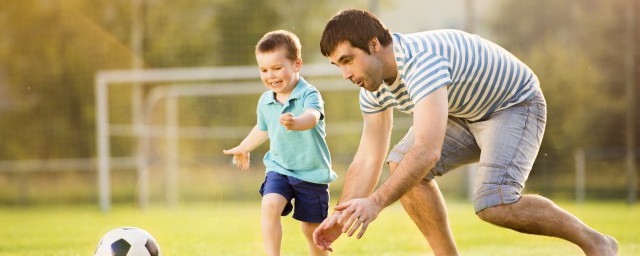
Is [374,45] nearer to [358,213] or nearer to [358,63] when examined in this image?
[358,63]

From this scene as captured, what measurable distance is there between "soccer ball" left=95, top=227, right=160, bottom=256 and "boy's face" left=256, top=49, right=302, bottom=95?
1111 millimetres

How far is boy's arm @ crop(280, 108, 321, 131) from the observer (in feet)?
13.6

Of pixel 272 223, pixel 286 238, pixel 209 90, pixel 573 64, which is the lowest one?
pixel 209 90

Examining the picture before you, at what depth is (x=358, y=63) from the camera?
3.96m

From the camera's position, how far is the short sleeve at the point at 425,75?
149 inches

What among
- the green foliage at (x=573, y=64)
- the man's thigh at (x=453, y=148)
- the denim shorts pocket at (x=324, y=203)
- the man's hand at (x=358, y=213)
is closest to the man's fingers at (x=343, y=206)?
the man's hand at (x=358, y=213)

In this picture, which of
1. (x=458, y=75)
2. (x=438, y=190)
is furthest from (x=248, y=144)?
(x=458, y=75)

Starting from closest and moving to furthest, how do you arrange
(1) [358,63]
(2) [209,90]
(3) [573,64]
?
(1) [358,63], (3) [573,64], (2) [209,90]

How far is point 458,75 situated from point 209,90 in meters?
14.8

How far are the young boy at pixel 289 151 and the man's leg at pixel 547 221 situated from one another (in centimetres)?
96

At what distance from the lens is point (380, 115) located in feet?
15.2

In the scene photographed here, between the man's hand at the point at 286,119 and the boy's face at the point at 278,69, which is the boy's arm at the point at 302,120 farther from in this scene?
the boy's face at the point at 278,69

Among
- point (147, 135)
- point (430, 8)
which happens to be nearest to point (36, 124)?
point (147, 135)

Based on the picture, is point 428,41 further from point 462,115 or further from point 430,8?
point 430,8
